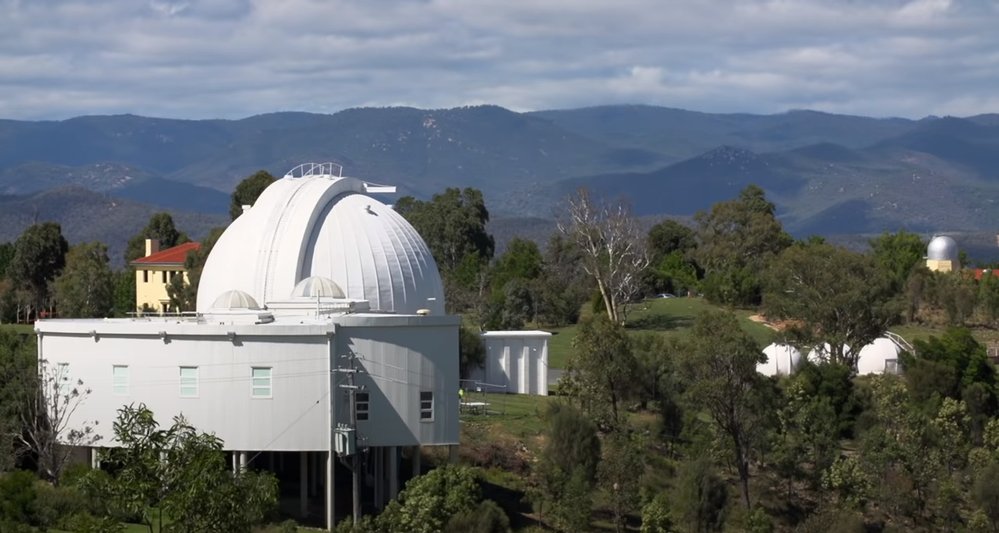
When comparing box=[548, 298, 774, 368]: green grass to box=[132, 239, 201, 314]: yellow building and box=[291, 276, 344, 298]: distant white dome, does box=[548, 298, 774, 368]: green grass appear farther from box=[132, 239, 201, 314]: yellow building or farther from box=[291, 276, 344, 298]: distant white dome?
box=[291, 276, 344, 298]: distant white dome

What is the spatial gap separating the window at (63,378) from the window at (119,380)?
4.53 ft

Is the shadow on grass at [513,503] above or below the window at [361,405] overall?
below

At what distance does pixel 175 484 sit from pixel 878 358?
48767mm

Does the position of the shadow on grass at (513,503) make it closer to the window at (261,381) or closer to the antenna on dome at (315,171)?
the window at (261,381)

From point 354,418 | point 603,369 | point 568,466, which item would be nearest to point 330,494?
point 354,418

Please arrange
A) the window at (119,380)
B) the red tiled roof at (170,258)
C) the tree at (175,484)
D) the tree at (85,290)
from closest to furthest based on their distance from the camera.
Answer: the tree at (175,484) < the window at (119,380) < the tree at (85,290) < the red tiled roof at (170,258)

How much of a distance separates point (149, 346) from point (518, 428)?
1345 centimetres

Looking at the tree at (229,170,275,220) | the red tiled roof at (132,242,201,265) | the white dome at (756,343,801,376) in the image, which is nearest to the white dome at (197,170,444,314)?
the white dome at (756,343,801,376)

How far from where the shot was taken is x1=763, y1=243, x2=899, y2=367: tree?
7169 centimetres

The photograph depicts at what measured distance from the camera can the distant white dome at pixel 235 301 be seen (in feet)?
152

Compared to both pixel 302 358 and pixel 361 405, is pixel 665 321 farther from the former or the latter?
pixel 302 358

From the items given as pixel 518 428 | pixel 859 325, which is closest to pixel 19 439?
pixel 518 428

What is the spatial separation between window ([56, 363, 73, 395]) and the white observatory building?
0.06 m

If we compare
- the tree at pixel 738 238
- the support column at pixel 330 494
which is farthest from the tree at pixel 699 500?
the tree at pixel 738 238
